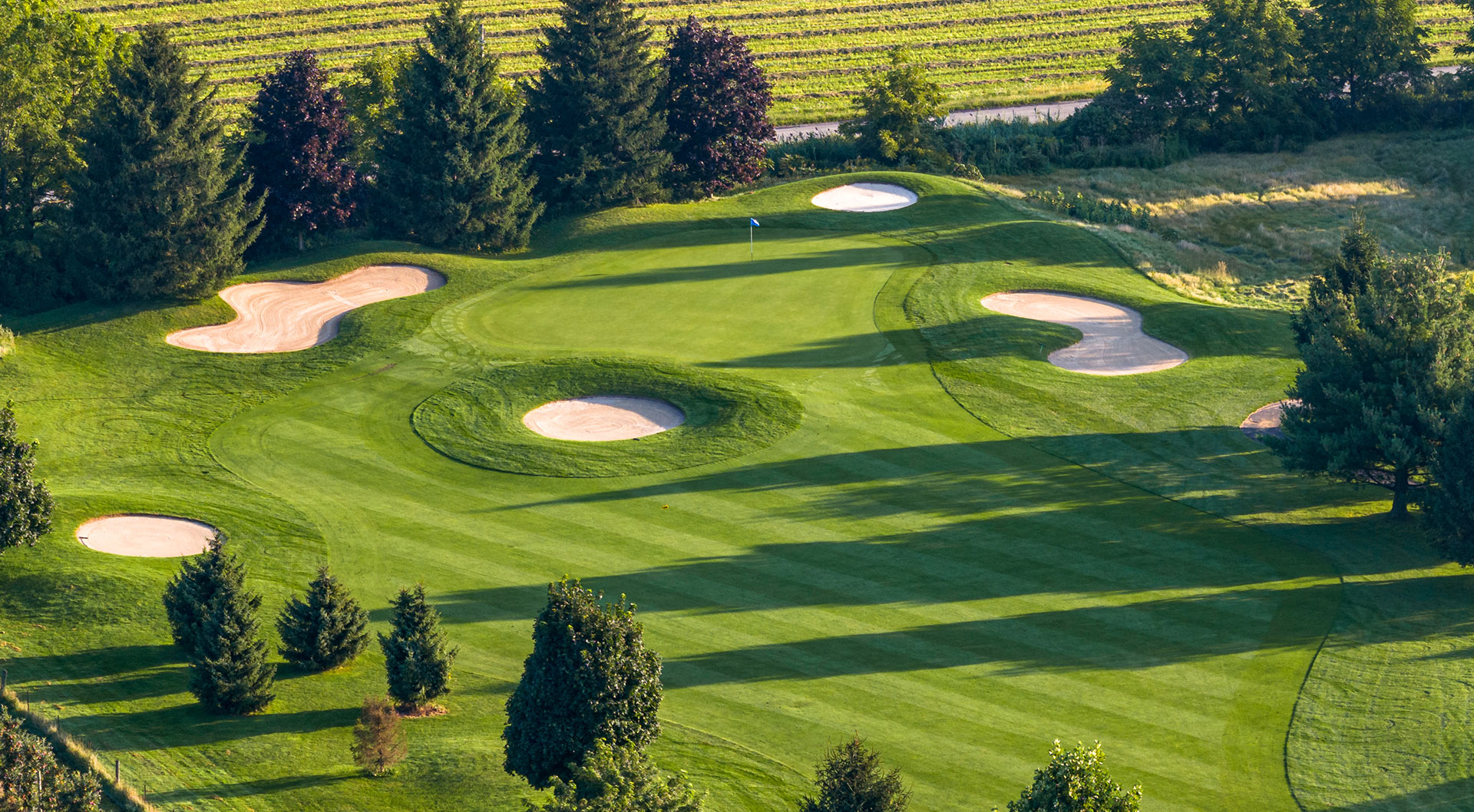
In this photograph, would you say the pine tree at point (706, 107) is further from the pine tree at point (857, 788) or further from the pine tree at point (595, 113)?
the pine tree at point (857, 788)

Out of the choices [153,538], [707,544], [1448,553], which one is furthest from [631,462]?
[1448,553]

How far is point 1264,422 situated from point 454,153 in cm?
3072

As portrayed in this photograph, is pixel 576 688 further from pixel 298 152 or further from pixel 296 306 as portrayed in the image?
pixel 298 152

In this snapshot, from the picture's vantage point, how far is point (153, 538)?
1375 inches

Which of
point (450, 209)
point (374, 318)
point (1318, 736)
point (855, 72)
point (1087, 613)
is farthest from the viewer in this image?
point (855, 72)

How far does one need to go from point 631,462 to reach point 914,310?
1440 centimetres

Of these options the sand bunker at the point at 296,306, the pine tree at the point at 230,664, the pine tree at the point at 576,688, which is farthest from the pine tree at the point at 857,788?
the sand bunker at the point at 296,306

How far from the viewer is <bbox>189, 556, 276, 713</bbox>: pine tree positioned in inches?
1089

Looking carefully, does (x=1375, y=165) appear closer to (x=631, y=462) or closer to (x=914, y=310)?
(x=914, y=310)

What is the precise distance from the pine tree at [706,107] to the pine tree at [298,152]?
46.8 feet

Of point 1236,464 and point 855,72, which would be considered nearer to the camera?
point 1236,464

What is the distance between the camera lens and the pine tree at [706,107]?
6116cm

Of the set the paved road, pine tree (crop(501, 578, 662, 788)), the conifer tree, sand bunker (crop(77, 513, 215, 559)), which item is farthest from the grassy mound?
the paved road

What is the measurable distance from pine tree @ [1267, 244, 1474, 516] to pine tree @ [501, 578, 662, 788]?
66.7ft
